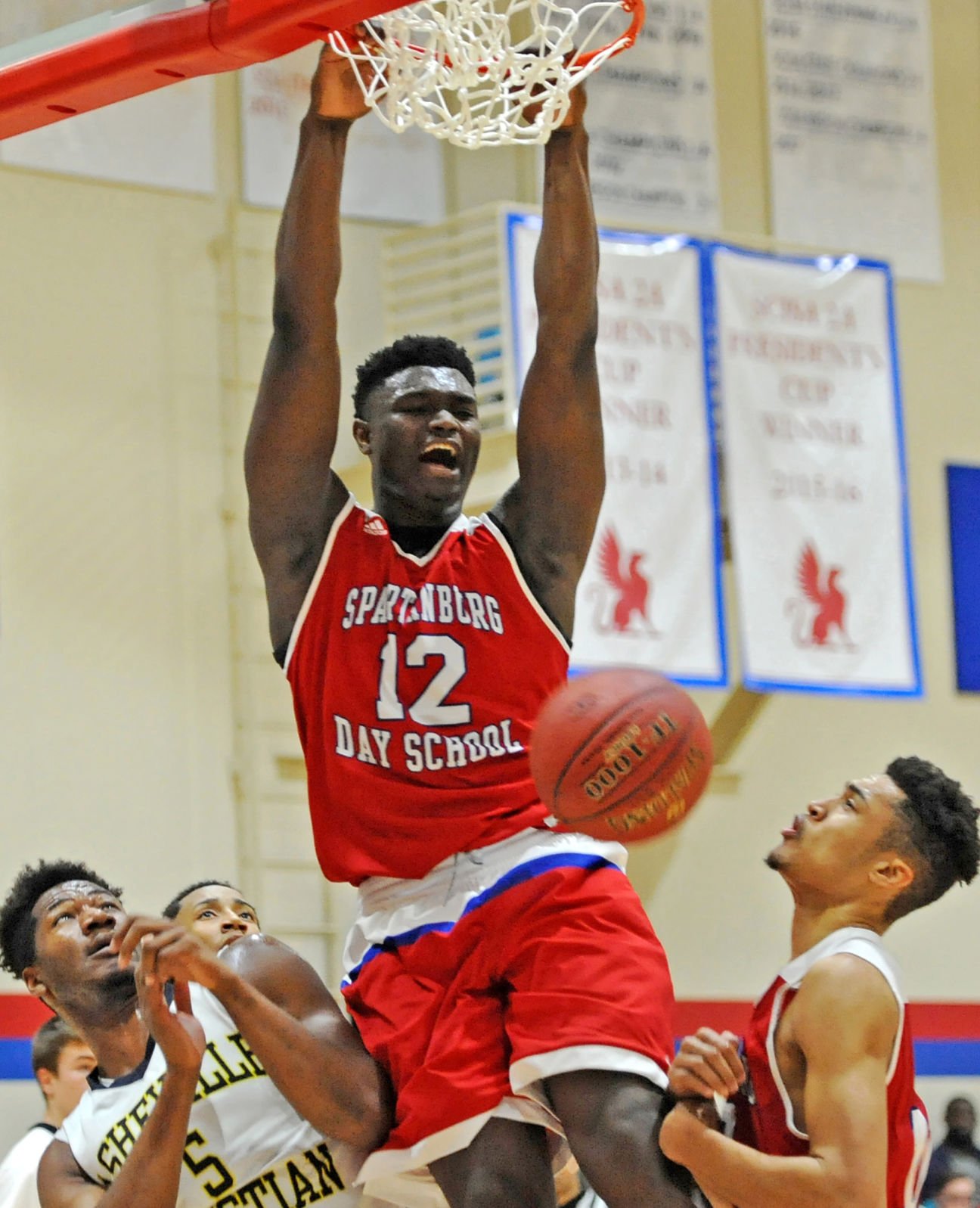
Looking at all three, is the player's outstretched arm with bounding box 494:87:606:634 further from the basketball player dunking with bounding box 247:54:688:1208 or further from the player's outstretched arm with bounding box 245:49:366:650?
the player's outstretched arm with bounding box 245:49:366:650

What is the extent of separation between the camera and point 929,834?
397 centimetres

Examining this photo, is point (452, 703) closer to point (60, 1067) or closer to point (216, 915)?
point (216, 915)

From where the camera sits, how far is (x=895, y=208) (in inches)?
477

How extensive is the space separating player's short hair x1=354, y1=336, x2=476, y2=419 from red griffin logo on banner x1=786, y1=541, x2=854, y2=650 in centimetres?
655

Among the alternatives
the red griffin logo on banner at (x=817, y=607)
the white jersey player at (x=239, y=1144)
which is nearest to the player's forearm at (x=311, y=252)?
the white jersey player at (x=239, y=1144)

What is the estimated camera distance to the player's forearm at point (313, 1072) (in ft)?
12.6

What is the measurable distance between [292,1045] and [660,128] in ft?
27.9

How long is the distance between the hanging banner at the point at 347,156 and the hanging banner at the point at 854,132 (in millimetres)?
2201

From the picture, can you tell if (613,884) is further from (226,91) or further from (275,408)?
(226,91)

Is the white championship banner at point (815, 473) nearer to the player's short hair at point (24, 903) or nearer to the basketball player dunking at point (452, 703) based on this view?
the player's short hair at point (24, 903)

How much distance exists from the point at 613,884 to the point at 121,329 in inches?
271

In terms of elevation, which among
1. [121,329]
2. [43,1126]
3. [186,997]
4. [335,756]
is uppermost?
[121,329]

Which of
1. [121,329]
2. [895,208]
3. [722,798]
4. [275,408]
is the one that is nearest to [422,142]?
[121,329]

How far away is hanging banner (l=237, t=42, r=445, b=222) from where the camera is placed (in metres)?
10.6
